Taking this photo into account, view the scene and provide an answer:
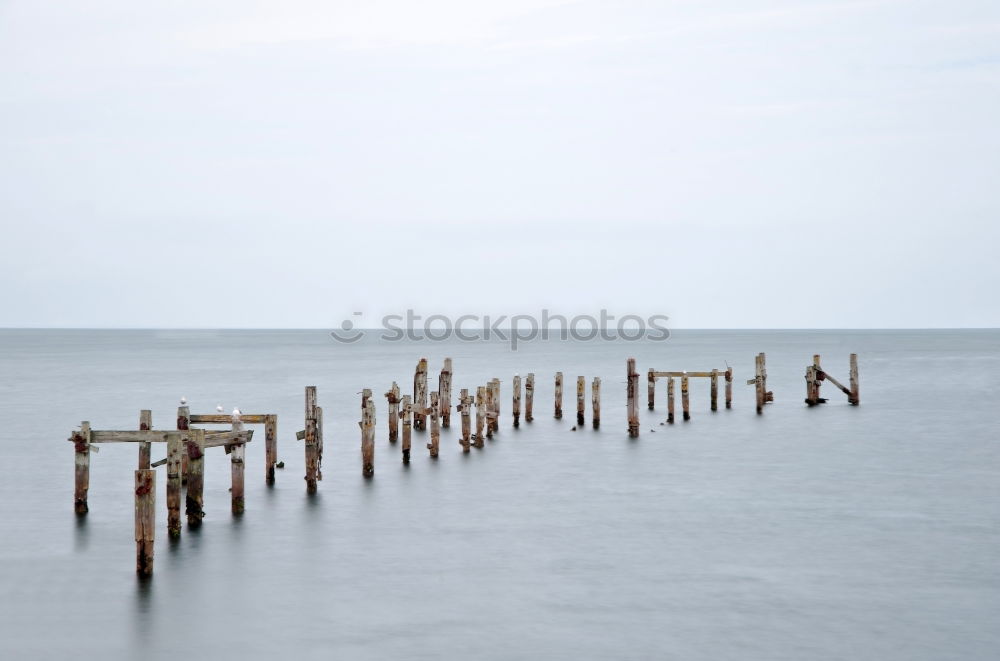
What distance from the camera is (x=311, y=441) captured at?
880 inches

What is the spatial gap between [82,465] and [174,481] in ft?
10.4

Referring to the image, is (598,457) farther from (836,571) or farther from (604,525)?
(836,571)

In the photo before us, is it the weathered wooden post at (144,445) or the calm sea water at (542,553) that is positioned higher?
the weathered wooden post at (144,445)

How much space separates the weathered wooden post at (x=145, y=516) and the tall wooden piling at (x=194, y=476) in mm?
2470

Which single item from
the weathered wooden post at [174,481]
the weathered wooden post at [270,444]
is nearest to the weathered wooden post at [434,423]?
the weathered wooden post at [270,444]

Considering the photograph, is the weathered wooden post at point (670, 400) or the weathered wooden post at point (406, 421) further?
the weathered wooden post at point (670, 400)

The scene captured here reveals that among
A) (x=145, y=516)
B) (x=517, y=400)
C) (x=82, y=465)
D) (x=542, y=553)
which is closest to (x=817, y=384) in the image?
(x=517, y=400)

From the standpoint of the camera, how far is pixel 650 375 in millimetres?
36750

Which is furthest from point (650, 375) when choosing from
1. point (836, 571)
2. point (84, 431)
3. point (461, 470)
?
point (84, 431)

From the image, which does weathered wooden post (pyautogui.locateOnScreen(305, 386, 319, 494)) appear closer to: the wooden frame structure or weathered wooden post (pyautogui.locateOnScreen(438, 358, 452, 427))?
weathered wooden post (pyautogui.locateOnScreen(438, 358, 452, 427))

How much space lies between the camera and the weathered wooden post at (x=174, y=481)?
55.9 ft

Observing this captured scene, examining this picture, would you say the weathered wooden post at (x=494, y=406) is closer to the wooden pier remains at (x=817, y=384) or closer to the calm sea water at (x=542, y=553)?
the calm sea water at (x=542, y=553)

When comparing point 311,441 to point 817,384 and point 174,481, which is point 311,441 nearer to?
point 174,481

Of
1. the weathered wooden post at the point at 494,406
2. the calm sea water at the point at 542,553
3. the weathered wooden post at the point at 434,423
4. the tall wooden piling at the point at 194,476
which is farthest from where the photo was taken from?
the weathered wooden post at the point at 494,406
